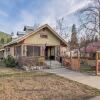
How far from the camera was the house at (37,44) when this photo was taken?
27.3 meters

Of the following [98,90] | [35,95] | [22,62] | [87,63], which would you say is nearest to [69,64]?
[87,63]

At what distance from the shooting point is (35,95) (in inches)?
417

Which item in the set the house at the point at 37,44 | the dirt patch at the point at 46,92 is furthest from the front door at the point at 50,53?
the dirt patch at the point at 46,92

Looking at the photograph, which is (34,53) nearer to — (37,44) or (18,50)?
(37,44)

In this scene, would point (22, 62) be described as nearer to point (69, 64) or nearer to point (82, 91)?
point (69, 64)

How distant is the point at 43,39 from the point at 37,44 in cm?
111

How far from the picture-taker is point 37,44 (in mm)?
28594

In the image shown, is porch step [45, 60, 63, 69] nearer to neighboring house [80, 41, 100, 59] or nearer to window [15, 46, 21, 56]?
window [15, 46, 21, 56]

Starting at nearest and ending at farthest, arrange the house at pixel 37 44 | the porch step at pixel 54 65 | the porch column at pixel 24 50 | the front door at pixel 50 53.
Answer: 1. the porch step at pixel 54 65
2. the house at pixel 37 44
3. the porch column at pixel 24 50
4. the front door at pixel 50 53

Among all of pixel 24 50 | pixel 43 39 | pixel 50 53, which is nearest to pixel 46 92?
pixel 24 50

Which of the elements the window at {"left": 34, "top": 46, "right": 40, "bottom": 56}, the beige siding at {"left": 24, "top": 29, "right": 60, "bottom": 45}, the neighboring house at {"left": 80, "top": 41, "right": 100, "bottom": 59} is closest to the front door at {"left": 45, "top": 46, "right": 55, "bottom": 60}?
the beige siding at {"left": 24, "top": 29, "right": 60, "bottom": 45}

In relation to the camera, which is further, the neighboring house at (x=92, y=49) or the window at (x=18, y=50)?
the neighboring house at (x=92, y=49)

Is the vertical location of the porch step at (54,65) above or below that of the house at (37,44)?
below

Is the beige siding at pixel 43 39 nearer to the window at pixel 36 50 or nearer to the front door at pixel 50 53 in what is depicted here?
the window at pixel 36 50
